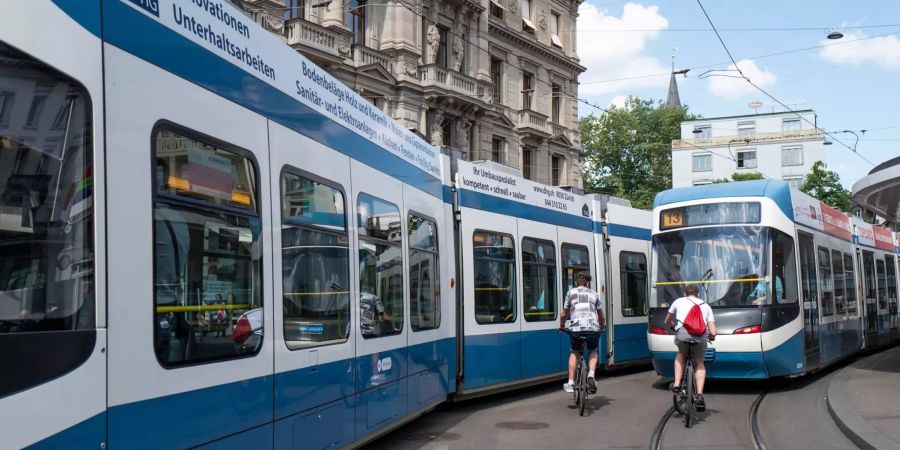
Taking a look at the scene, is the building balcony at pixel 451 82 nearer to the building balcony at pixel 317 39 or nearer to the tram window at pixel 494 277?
the building balcony at pixel 317 39

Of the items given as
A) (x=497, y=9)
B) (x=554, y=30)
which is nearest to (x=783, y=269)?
(x=497, y=9)

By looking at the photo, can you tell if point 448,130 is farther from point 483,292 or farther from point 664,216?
point 483,292

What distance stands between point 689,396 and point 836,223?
8.35m

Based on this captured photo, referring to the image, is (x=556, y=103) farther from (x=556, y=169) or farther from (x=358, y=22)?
(x=358, y=22)

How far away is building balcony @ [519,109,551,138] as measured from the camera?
36938 millimetres

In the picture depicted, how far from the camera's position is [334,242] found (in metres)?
6.44

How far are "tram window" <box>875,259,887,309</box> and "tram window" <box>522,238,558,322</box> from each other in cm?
1075

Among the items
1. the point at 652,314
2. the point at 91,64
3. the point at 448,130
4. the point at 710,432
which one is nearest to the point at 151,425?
the point at 91,64

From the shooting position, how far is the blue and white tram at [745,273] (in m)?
12.0

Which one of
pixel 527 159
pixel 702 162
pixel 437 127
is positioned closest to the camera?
pixel 437 127

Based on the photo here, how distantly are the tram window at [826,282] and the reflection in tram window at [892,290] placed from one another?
23.1 feet

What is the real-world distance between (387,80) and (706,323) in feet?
64.8

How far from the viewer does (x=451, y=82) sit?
31.1 meters

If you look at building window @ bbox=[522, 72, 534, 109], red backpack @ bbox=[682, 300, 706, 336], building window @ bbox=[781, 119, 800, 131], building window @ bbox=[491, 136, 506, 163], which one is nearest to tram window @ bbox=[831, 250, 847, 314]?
red backpack @ bbox=[682, 300, 706, 336]
